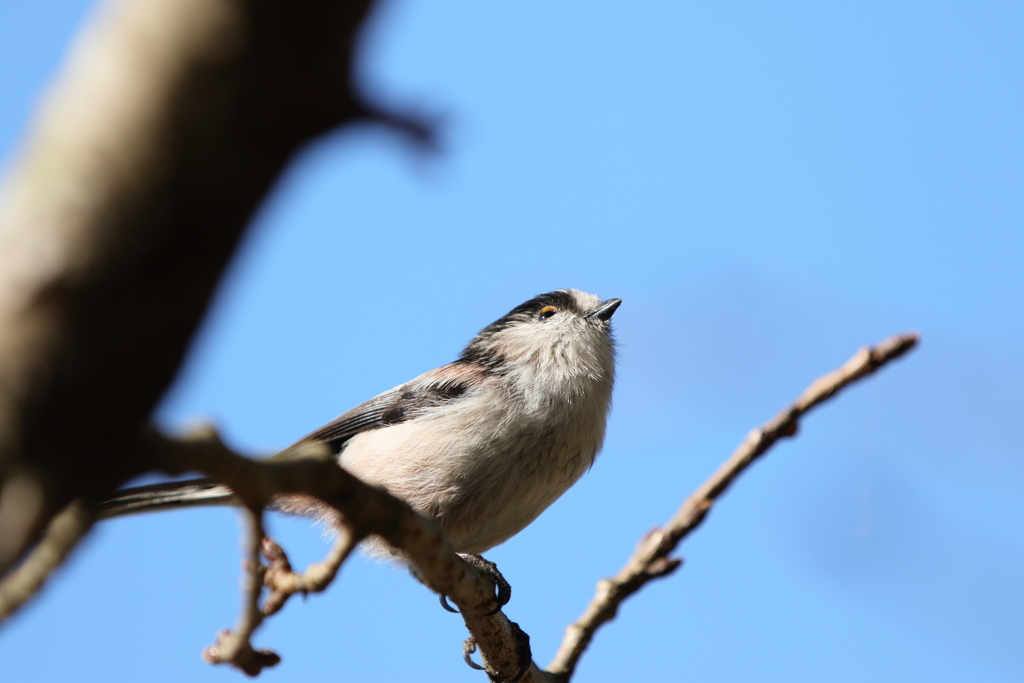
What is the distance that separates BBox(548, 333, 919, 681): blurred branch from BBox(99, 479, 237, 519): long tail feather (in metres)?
1.55

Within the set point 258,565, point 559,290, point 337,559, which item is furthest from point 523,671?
point 559,290

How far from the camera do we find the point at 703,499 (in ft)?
6.88

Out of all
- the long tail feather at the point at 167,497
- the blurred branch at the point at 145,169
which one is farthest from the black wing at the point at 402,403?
the blurred branch at the point at 145,169

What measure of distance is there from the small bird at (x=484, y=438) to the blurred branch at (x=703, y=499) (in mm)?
1175

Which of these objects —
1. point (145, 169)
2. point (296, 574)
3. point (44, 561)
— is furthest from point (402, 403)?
point (145, 169)

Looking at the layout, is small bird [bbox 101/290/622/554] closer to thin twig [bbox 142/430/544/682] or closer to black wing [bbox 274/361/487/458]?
black wing [bbox 274/361/487/458]

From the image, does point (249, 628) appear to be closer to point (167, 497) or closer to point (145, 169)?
point (145, 169)

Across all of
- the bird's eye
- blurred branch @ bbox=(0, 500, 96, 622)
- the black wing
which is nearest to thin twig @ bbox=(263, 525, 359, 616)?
blurred branch @ bbox=(0, 500, 96, 622)

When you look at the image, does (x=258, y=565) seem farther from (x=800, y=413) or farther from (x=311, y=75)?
(x=800, y=413)

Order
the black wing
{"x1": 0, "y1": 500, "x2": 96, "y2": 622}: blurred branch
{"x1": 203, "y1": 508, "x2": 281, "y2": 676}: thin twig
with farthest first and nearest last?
the black wing
{"x1": 203, "y1": 508, "x2": 281, "y2": 676}: thin twig
{"x1": 0, "y1": 500, "x2": 96, "y2": 622}: blurred branch

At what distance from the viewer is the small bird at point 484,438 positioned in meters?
3.98

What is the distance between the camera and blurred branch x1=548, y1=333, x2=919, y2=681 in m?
1.79

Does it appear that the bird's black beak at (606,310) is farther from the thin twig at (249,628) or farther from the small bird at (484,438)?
the thin twig at (249,628)

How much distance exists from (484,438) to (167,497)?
1498 mm
